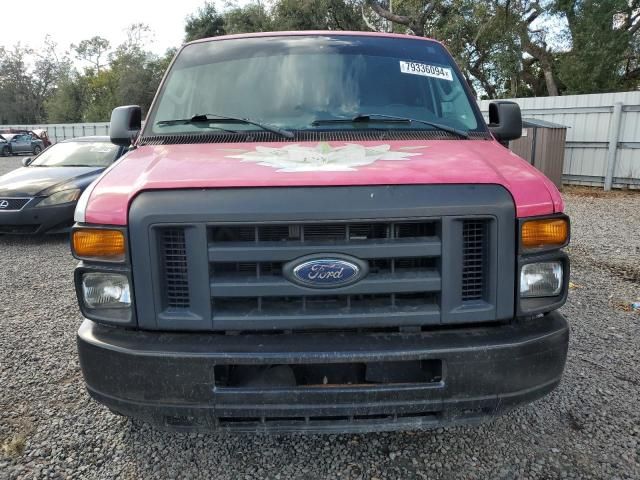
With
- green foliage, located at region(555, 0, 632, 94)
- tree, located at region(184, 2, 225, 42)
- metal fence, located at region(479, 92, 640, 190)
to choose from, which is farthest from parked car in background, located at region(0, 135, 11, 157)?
green foliage, located at region(555, 0, 632, 94)

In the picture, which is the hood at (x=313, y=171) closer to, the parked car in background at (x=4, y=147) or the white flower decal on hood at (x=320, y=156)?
the white flower decal on hood at (x=320, y=156)

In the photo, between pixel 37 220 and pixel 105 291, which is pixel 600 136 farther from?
pixel 105 291

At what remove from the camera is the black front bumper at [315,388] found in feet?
6.71

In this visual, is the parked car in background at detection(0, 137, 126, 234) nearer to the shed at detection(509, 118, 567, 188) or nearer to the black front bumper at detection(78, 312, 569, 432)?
the black front bumper at detection(78, 312, 569, 432)

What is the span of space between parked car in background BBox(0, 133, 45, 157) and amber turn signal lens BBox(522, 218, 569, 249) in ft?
105

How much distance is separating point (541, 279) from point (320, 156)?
1144mm

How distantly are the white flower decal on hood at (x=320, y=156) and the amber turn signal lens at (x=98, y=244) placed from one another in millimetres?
687

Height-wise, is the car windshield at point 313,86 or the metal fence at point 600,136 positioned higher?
the car windshield at point 313,86

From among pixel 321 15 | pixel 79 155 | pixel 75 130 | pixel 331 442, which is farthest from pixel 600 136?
pixel 75 130

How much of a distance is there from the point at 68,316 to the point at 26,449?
2.15 metres

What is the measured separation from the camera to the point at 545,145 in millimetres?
12156

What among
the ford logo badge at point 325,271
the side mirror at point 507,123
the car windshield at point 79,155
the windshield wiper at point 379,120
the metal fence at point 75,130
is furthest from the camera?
the metal fence at point 75,130

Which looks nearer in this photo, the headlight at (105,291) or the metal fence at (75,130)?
the headlight at (105,291)

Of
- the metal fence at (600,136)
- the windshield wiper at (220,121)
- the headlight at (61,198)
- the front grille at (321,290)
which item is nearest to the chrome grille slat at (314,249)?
the front grille at (321,290)
